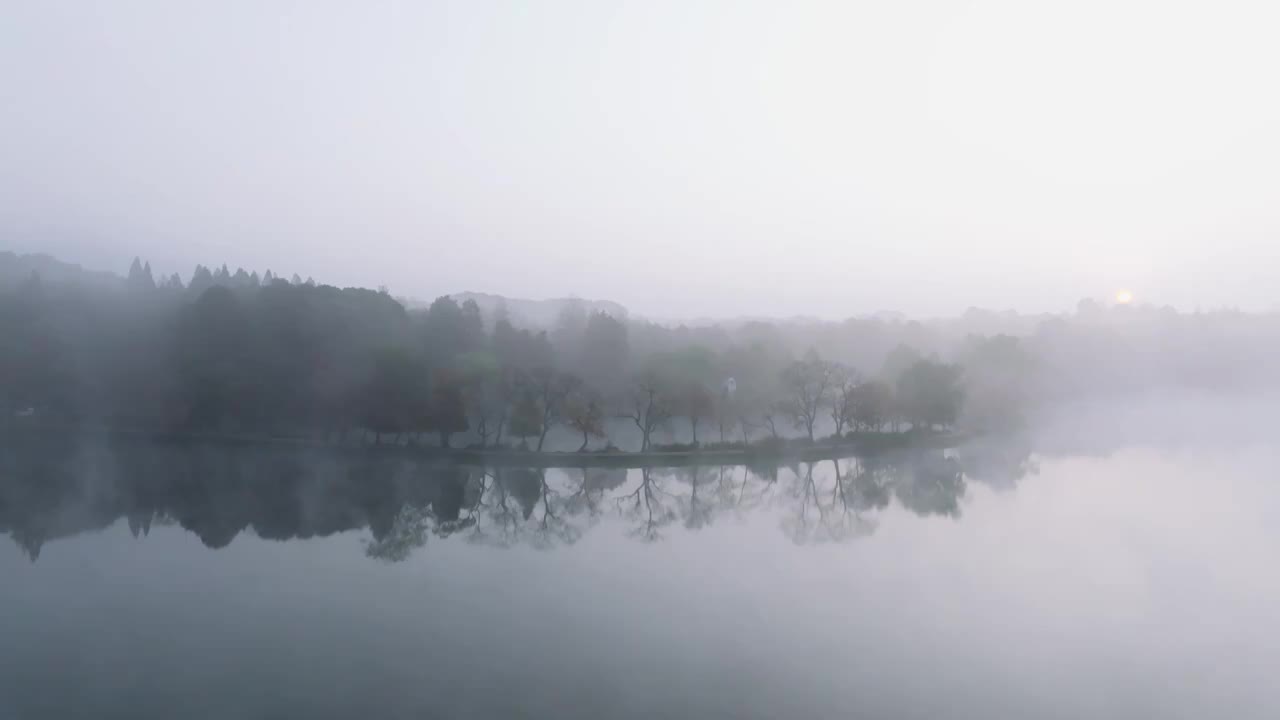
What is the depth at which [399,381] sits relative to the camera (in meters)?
31.5

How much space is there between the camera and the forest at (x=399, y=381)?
31.3 meters

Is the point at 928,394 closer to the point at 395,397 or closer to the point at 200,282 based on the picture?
the point at 395,397

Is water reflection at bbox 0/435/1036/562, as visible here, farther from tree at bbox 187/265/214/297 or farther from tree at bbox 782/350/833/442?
tree at bbox 187/265/214/297

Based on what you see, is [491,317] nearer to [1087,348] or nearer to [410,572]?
[410,572]

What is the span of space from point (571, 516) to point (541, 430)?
36.8ft

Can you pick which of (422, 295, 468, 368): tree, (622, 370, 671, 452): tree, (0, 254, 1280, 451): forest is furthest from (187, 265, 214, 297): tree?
(622, 370, 671, 452): tree

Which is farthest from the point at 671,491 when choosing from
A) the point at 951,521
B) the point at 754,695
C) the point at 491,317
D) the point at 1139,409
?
the point at 1139,409

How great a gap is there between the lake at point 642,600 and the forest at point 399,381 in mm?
7974

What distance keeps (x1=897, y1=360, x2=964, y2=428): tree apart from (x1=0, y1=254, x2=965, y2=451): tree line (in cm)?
8

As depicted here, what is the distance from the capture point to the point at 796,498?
22.2 meters

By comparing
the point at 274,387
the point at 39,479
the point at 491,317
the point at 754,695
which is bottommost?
the point at 754,695

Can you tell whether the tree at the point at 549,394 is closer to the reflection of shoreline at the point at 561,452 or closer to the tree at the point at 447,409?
the reflection of shoreline at the point at 561,452

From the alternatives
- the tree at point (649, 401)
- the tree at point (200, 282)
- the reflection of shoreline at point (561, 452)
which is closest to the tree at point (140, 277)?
the tree at point (200, 282)

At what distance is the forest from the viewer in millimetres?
31328
